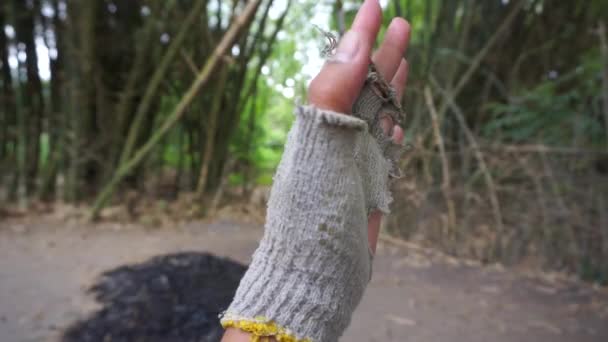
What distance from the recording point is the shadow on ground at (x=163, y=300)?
1698 mm

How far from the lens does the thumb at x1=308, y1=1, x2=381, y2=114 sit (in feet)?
1.97

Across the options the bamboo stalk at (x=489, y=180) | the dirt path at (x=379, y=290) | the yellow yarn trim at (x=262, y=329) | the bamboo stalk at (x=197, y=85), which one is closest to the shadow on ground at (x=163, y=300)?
the dirt path at (x=379, y=290)

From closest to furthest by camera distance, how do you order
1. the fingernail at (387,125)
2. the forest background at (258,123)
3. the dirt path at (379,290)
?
the fingernail at (387,125) → the dirt path at (379,290) → the forest background at (258,123)

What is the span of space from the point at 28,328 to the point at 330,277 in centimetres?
150

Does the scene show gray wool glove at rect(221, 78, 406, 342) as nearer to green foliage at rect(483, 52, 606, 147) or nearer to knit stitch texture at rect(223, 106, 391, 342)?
knit stitch texture at rect(223, 106, 391, 342)

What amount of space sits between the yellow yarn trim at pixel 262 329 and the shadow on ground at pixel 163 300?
3.64ft

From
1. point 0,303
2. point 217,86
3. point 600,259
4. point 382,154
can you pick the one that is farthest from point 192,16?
point 600,259

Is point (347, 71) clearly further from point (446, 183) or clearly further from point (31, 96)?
point (31, 96)

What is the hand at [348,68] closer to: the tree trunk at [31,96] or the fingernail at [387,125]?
the fingernail at [387,125]

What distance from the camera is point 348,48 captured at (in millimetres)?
606

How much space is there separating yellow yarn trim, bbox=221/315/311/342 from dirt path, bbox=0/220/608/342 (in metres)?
1.20

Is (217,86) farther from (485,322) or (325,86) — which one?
(325,86)

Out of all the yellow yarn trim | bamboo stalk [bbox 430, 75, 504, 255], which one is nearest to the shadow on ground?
the yellow yarn trim

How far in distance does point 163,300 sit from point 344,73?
1.61m
